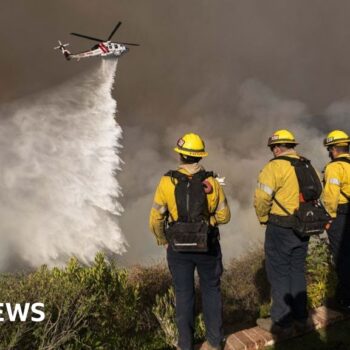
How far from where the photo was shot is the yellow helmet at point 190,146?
489 centimetres

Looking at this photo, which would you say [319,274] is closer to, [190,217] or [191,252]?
[191,252]

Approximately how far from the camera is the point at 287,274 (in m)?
5.60

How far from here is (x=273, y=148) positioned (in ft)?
18.6

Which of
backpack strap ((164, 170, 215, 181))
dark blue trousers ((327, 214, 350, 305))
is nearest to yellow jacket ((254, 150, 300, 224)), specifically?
backpack strap ((164, 170, 215, 181))

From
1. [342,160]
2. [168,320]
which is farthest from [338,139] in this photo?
[168,320]

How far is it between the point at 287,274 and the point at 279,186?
1.19 m

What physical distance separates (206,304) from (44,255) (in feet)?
287

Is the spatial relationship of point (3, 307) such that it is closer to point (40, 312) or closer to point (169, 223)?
point (40, 312)

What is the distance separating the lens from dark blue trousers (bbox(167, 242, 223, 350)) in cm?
493

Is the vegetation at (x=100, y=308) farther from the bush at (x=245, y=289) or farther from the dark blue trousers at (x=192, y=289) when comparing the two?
the dark blue trousers at (x=192, y=289)

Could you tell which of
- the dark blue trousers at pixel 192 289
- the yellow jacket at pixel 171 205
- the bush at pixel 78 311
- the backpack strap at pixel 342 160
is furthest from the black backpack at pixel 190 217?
the backpack strap at pixel 342 160

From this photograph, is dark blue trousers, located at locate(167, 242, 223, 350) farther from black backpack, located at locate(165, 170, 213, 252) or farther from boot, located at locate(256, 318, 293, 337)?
boot, located at locate(256, 318, 293, 337)

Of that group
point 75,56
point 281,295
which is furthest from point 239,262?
point 75,56

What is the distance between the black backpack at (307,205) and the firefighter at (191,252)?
0.99m
